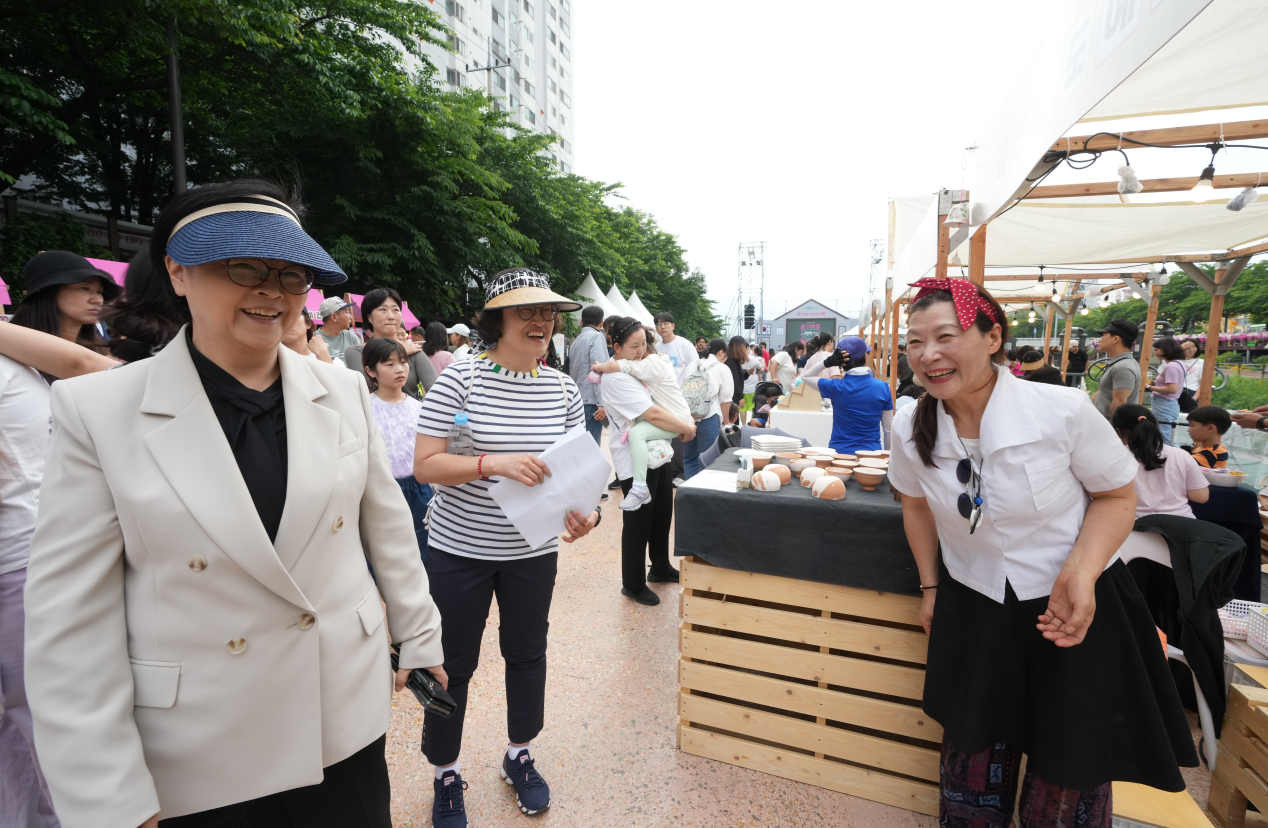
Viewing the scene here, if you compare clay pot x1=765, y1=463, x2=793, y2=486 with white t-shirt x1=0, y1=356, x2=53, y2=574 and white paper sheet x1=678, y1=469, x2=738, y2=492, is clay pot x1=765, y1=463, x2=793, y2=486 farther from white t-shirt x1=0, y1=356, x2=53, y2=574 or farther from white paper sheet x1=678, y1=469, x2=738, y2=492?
white t-shirt x1=0, y1=356, x2=53, y2=574

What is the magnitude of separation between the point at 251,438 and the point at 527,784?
1849 mm

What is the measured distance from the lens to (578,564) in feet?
15.4

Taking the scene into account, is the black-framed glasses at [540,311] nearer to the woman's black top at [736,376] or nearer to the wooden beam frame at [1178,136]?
the wooden beam frame at [1178,136]

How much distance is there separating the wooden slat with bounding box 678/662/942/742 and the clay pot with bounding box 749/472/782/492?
831 mm

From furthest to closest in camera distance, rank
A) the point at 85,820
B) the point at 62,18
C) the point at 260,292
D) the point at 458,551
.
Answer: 1. the point at 62,18
2. the point at 458,551
3. the point at 260,292
4. the point at 85,820

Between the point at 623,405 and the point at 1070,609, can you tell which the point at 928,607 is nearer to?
the point at 1070,609

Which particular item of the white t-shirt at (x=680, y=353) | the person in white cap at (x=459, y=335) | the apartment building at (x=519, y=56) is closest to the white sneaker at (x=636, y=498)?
the white t-shirt at (x=680, y=353)

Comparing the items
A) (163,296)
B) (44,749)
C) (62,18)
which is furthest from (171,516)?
(62,18)

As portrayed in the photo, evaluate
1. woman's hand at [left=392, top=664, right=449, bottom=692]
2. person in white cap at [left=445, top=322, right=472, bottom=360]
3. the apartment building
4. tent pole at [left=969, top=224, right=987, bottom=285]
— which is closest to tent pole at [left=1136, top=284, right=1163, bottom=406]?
tent pole at [left=969, top=224, right=987, bottom=285]

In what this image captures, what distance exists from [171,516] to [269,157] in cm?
1475

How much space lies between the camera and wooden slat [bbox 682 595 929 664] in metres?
2.21

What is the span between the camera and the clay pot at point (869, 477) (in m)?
2.45

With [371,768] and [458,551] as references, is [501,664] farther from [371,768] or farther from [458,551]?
[371,768]

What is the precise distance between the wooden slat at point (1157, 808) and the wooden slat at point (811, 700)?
1.84 feet
